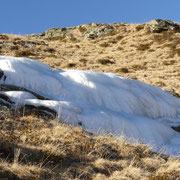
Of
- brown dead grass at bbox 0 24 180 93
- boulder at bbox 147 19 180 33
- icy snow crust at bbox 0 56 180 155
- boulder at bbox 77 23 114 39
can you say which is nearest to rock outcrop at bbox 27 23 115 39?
boulder at bbox 77 23 114 39

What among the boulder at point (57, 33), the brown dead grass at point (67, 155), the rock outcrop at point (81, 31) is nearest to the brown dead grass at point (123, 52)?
the rock outcrop at point (81, 31)

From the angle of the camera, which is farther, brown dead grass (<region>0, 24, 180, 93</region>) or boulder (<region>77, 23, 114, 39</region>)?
boulder (<region>77, 23, 114, 39</region>)

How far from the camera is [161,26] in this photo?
111ft

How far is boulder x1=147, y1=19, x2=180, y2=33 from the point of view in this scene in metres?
33.3

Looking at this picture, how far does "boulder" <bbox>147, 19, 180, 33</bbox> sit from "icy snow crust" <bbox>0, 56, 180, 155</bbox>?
25.0m

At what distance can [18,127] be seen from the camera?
5.47m

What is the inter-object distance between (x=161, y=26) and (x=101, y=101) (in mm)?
28773

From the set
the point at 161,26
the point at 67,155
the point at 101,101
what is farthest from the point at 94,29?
the point at 67,155

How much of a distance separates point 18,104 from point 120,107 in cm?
411

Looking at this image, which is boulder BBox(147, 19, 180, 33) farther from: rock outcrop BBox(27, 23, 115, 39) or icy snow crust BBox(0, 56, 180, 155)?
icy snow crust BBox(0, 56, 180, 155)

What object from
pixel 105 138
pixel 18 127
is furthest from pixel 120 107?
pixel 18 127

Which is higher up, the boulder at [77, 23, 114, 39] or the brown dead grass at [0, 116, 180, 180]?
the boulder at [77, 23, 114, 39]

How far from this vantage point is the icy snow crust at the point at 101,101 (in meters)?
7.09

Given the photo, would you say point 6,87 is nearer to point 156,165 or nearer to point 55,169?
point 55,169
